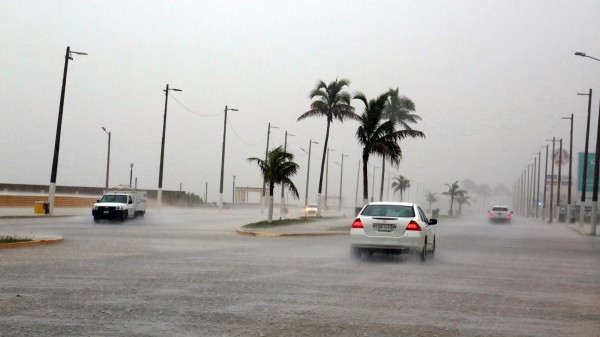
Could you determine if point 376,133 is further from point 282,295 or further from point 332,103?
point 282,295

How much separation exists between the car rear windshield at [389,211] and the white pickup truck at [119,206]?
86.8 ft

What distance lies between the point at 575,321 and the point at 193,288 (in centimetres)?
591

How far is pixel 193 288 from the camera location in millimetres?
12859

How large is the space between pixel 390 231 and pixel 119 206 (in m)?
27.8

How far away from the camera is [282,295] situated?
1223 cm

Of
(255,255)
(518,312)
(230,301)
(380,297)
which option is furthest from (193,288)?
(255,255)

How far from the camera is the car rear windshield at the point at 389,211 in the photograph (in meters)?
20.9

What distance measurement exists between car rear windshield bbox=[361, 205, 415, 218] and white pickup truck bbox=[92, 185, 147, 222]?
86.8ft

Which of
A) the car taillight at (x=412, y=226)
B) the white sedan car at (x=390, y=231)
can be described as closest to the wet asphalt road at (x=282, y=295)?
the white sedan car at (x=390, y=231)

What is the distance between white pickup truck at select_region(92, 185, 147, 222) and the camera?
145ft

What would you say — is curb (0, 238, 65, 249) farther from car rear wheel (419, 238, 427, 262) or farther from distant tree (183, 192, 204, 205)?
distant tree (183, 192, 204, 205)

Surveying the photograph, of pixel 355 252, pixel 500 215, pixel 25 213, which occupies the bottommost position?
pixel 25 213

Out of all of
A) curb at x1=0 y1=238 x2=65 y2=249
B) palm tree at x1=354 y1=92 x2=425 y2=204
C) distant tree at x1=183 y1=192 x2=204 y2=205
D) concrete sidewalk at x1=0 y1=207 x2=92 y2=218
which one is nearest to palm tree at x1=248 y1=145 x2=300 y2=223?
palm tree at x1=354 y1=92 x2=425 y2=204

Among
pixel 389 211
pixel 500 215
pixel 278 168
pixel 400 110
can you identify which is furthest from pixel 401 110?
pixel 389 211
